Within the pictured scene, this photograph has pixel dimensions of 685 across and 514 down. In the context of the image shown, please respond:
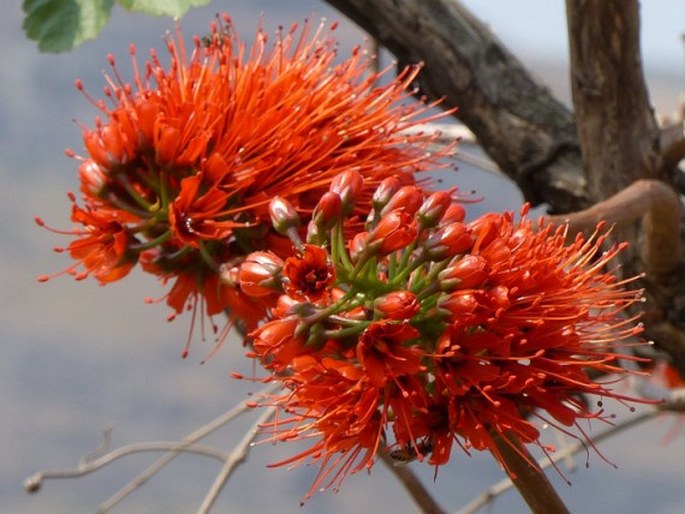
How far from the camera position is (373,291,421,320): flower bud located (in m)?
0.95

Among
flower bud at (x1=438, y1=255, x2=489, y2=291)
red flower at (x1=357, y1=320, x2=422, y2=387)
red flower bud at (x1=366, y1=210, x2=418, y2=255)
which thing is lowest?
red flower at (x1=357, y1=320, x2=422, y2=387)

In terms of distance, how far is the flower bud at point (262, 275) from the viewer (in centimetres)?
101

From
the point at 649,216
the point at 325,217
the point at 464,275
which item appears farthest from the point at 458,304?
the point at 649,216

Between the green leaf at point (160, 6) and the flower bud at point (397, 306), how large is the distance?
436mm

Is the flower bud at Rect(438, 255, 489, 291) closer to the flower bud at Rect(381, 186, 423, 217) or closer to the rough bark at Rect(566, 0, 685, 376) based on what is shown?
the flower bud at Rect(381, 186, 423, 217)

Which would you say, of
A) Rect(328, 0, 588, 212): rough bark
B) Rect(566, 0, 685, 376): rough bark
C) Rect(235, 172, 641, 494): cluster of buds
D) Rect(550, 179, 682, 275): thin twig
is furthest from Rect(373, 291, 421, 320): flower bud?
Rect(328, 0, 588, 212): rough bark

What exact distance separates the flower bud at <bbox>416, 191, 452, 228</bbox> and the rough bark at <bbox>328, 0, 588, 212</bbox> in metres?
0.70

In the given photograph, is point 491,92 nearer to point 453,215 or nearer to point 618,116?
point 618,116

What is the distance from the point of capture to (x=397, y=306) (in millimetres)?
947

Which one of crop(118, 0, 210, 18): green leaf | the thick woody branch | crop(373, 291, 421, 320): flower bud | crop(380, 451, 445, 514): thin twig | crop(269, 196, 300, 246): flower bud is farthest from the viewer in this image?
the thick woody branch

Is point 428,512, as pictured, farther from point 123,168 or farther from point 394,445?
point 123,168

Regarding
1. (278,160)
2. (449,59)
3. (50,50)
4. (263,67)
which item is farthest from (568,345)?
(449,59)

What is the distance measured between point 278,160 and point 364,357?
35cm

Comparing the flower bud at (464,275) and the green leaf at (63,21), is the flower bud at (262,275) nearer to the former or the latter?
the flower bud at (464,275)
